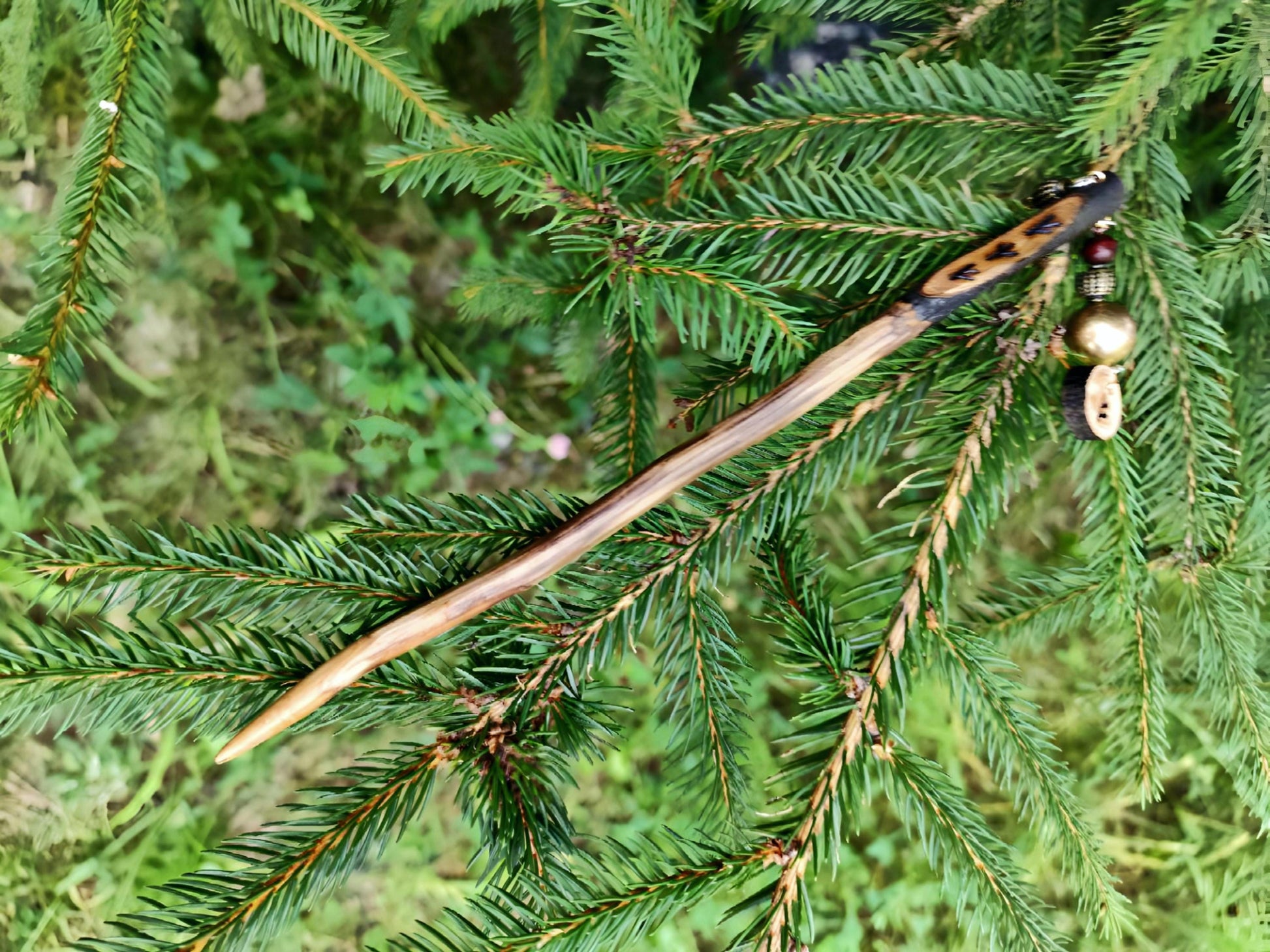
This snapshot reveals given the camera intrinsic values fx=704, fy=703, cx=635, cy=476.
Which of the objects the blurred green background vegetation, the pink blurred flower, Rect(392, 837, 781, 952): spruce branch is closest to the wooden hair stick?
Rect(392, 837, 781, 952): spruce branch

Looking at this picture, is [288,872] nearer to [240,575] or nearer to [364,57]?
[240,575]

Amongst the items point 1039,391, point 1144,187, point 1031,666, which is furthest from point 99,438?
point 1031,666

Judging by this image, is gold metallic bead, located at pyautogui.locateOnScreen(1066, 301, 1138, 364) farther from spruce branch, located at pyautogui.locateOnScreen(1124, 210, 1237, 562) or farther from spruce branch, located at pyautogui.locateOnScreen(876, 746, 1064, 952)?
spruce branch, located at pyautogui.locateOnScreen(876, 746, 1064, 952)

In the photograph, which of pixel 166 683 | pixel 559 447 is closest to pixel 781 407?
pixel 166 683

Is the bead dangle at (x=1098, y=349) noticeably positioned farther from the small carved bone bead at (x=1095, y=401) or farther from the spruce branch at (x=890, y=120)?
the spruce branch at (x=890, y=120)

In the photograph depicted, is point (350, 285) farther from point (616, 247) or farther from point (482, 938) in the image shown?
point (482, 938)

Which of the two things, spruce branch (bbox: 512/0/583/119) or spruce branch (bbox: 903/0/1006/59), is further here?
spruce branch (bbox: 512/0/583/119)

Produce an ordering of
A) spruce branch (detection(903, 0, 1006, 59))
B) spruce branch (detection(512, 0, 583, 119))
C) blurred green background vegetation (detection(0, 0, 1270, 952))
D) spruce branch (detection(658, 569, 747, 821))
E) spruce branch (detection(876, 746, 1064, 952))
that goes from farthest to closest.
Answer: blurred green background vegetation (detection(0, 0, 1270, 952)) < spruce branch (detection(512, 0, 583, 119)) < spruce branch (detection(903, 0, 1006, 59)) < spruce branch (detection(658, 569, 747, 821)) < spruce branch (detection(876, 746, 1064, 952))
